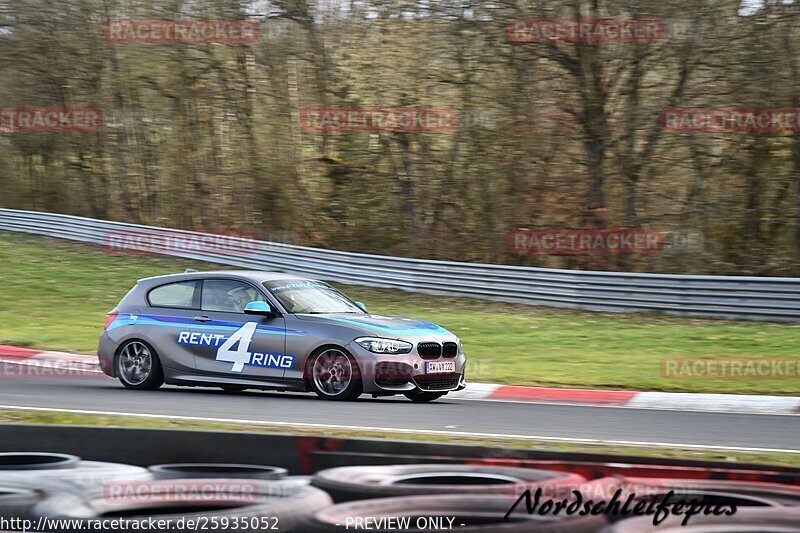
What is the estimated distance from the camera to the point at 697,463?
540 centimetres

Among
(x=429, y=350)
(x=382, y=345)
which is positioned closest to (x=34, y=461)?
(x=382, y=345)

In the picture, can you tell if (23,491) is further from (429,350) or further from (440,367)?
(440,367)

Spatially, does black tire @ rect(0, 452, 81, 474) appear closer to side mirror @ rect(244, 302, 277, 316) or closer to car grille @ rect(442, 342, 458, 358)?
side mirror @ rect(244, 302, 277, 316)

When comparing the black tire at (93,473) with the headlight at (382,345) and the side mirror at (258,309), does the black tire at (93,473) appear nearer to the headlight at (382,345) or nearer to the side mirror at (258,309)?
the headlight at (382,345)

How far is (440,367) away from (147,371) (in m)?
3.47

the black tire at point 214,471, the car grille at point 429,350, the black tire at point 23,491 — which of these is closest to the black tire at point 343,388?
the car grille at point 429,350

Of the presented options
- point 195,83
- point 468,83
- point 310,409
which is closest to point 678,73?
point 468,83

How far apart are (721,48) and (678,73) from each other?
1.13 m

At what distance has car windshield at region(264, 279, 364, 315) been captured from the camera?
444 inches

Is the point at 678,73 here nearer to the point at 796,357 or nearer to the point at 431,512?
the point at 796,357

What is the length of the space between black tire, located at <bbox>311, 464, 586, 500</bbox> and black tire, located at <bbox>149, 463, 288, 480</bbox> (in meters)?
0.28

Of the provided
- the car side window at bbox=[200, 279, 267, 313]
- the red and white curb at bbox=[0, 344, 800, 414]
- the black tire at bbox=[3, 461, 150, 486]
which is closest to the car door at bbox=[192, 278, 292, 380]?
the car side window at bbox=[200, 279, 267, 313]

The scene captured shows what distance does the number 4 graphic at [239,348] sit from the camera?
11070 millimetres

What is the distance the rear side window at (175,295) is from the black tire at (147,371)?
1.71ft
